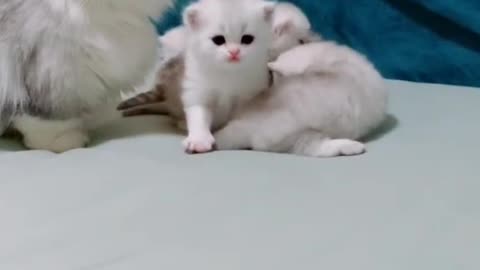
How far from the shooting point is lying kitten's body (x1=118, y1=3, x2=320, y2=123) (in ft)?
4.84

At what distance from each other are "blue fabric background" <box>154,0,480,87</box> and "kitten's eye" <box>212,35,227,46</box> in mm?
485

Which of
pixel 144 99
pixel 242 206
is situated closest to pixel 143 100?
pixel 144 99

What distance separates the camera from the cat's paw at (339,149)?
1.24 m

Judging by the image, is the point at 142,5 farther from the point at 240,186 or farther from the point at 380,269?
the point at 380,269

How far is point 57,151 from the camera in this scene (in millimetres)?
1328

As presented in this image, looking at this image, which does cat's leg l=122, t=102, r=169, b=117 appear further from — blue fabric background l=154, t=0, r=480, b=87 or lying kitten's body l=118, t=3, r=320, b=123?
blue fabric background l=154, t=0, r=480, b=87

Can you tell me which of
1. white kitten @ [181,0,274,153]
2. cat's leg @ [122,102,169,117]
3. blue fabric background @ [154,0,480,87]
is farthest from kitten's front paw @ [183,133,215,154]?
blue fabric background @ [154,0,480,87]

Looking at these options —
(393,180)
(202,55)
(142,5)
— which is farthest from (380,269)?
(142,5)

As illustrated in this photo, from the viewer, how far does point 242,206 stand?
1037mm

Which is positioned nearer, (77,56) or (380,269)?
(380,269)

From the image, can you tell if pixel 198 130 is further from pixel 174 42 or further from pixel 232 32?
pixel 174 42

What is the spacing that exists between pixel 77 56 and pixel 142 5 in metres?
0.15

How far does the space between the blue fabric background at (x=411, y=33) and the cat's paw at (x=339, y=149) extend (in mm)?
618

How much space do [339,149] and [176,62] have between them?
410 millimetres
